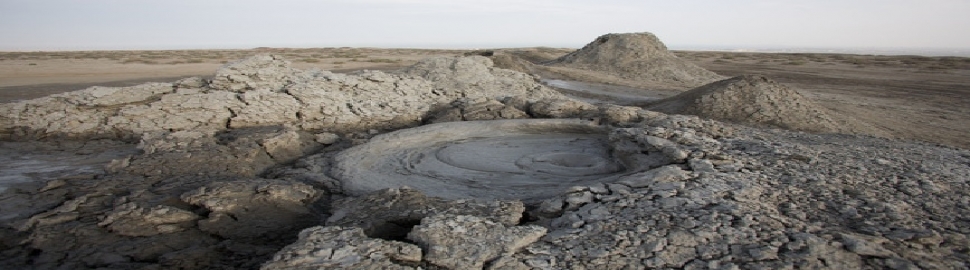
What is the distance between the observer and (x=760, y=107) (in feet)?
33.0

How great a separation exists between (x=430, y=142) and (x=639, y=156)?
282cm

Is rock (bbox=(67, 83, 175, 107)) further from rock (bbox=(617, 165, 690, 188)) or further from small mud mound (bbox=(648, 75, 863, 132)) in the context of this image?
small mud mound (bbox=(648, 75, 863, 132))

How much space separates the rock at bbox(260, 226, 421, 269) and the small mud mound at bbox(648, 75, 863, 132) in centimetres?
833

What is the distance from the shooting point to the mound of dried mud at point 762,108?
9.53 metres

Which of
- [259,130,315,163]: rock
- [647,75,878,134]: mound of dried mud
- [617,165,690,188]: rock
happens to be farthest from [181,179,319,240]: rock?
[647,75,878,134]: mound of dried mud

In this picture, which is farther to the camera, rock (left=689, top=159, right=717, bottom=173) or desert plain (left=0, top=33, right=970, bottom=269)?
rock (left=689, top=159, right=717, bottom=173)

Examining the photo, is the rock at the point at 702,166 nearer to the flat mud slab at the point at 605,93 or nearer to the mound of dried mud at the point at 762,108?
the mound of dried mud at the point at 762,108

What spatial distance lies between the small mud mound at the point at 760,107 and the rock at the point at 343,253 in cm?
833

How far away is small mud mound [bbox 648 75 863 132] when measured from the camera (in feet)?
31.3

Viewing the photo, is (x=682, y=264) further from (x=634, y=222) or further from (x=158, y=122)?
(x=158, y=122)

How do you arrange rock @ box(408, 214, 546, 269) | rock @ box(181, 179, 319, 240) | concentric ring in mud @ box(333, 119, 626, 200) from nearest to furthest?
rock @ box(408, 214, 546, 269) → rock @ box(181, 179, 319, 240) → concentric ring in mud @ box(333, 119, 626, 200)

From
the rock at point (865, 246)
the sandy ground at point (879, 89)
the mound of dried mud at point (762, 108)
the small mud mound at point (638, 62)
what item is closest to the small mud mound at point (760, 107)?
the mound of dried mud at point (762, 108)

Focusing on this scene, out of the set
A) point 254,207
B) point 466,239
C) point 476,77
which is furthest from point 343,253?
point 476,77

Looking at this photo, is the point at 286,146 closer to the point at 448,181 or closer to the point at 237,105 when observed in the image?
the point at 237,105
